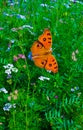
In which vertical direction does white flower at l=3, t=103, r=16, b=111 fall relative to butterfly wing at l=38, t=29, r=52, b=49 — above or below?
below

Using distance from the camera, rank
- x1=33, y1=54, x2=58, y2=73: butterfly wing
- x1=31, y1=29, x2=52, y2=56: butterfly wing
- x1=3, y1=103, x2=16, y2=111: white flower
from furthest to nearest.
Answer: x1=31, y1=29, x2=52, y2=56: butterfly wing
x1=33, y1=54, x2=58, y2=73: butterfly wing
x1=3, y1=103, x2=16, y2=111: white flower

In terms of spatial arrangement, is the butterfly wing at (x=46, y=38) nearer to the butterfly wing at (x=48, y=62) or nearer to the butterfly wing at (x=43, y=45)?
the butterfly wing at (x=43, y=45)

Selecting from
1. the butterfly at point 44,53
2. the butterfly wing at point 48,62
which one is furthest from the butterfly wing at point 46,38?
the butterfly wing at point 48,62

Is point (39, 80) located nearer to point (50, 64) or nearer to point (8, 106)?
point (50, 64)

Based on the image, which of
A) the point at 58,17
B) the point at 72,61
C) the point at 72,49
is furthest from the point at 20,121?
the point at 58,17

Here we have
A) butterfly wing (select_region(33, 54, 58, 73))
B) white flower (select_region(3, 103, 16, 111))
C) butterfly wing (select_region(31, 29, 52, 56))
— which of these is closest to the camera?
white flower (select_region(3, 103, 16, 111))

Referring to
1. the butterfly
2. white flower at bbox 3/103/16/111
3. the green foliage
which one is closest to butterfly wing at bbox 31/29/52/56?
the butterfly

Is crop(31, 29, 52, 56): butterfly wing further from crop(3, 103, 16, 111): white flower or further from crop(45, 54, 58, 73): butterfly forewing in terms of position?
crop(3, 103, 16, 111): white flower
